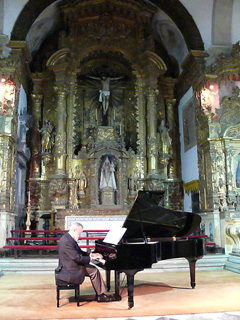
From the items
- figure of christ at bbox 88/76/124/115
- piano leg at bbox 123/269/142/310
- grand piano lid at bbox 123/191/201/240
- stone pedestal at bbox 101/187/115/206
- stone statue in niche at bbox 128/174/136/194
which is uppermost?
figure of christ at bbox 88/76/124/115

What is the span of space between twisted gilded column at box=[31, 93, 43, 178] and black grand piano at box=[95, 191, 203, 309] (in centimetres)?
884

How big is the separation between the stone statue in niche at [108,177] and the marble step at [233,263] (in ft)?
19.3

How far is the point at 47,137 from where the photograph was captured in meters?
13.9

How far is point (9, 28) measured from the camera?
1235 cm

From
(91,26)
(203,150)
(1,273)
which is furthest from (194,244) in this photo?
(91,26)

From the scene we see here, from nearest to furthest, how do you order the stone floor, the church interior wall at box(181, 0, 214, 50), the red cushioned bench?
the stone floor → the red cushioned bench → the church interior wall at box(181, 0, 214, 50)

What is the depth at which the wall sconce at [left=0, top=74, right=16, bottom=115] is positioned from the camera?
1095 cm

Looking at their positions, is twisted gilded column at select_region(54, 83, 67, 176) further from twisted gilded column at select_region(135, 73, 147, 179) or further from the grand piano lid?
the grand piano lid

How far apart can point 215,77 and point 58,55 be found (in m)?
6.68

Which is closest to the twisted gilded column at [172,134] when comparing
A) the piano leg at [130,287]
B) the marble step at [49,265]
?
the marble step at [49,265]

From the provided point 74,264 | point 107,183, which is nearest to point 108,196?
point 107,183

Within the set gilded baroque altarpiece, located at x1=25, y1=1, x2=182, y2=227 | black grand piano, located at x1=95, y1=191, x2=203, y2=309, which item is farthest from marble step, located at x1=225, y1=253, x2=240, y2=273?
gilded baroque altarpiece, located at x1=25, y1=1, x2=182, y2=227

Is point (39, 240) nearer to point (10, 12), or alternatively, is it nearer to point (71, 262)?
point (71, 262)

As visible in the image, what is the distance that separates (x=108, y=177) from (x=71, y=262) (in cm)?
881
